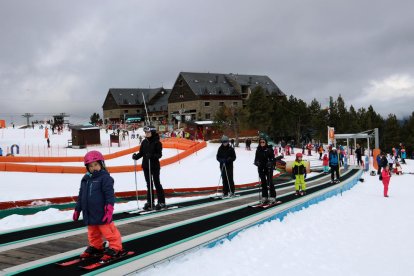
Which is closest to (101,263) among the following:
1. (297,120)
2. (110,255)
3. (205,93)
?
(110,255)

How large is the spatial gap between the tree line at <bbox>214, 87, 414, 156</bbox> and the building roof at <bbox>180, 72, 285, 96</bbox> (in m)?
11.7

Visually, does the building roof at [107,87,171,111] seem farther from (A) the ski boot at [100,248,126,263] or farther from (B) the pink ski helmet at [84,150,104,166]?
(A) the ski boot at [100,248,126,263]

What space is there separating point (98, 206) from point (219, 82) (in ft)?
253

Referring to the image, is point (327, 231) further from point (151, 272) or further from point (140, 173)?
point (140, 173)

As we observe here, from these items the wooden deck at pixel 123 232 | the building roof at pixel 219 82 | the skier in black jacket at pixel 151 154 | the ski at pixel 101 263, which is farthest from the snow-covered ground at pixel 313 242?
the building roof at pixel 219 82

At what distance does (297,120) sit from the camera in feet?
219

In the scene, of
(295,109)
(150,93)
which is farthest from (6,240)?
(150,93)

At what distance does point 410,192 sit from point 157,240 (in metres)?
17.4

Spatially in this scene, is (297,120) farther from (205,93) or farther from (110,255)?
(110,255)

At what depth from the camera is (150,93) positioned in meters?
98.1

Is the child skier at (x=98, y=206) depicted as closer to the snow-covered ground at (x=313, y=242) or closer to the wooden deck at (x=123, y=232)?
the wooden deck at (x=123, y=232)

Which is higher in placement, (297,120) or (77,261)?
(297,120)

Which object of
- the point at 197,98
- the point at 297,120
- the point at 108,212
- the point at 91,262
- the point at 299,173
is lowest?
the point at 91,262

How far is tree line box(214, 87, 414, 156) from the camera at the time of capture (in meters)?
51.1
